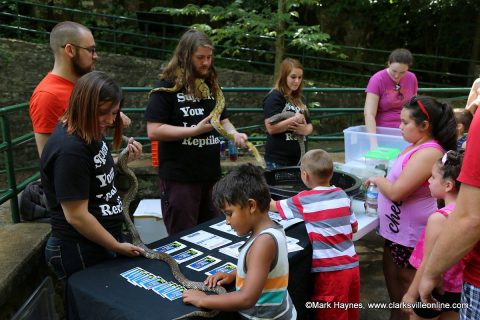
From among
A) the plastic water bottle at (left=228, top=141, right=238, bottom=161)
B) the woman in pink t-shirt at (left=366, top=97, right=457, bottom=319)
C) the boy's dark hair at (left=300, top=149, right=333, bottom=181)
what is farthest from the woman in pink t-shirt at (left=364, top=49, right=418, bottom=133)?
the plastic water bottle at (left=228, top=141, right=238, bottom=161)

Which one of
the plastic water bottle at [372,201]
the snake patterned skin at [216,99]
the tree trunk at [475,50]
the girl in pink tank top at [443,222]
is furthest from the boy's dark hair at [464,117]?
the tree trunk at [475,50]

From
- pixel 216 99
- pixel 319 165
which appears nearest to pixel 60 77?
pixel 216 99

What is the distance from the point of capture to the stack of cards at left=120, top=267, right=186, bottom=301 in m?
1.73

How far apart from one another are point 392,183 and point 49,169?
185cm

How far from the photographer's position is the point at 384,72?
12.5 ft

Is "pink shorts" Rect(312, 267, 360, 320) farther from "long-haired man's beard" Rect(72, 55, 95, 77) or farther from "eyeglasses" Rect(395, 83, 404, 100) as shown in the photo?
"eyeglasses" Rect(395, 83, 404, 100)

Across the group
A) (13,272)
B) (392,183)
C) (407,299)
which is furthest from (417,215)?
(13,272)

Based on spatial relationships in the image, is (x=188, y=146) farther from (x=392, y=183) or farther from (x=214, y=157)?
(x=392, y=183)

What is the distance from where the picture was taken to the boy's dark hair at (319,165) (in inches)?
89.2

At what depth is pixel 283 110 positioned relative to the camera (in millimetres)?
3449

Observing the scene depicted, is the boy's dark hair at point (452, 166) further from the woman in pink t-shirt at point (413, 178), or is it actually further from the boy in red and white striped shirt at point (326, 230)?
the boy in red and white striped shirt at point (326, 230)

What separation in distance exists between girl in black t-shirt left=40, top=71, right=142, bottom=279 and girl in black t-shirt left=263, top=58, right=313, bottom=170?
65.5 inches

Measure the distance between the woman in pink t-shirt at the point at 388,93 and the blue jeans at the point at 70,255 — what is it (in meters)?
2.58

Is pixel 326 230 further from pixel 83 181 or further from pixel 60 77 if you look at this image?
pixel 60 77
